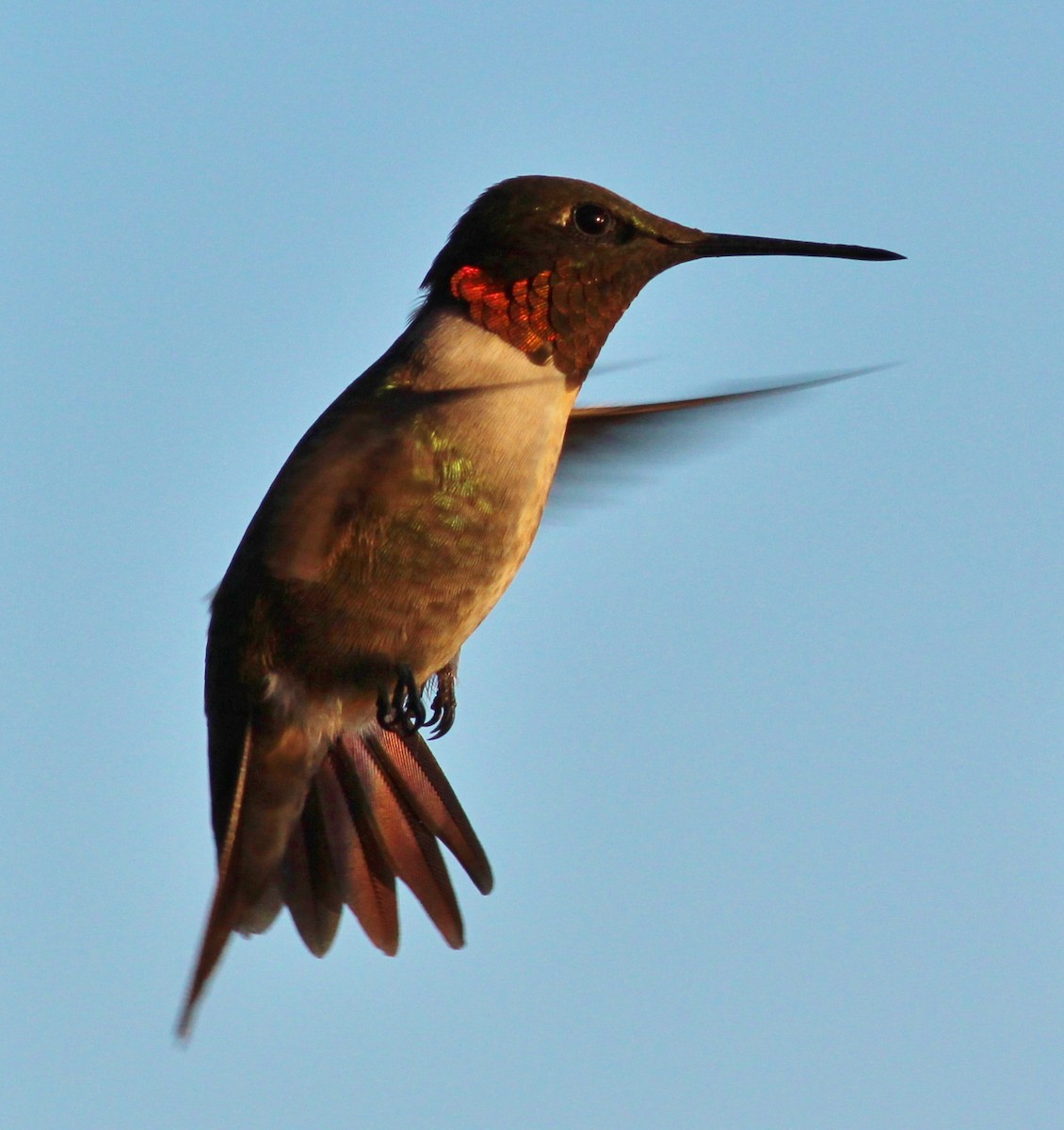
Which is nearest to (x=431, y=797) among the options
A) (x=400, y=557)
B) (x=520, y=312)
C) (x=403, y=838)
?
(x=403, y=838)

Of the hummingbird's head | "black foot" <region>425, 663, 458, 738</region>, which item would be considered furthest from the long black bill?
"black foot" <region>425, 663, 458, 738</region>

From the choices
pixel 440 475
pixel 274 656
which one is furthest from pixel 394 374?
pixel 274 656

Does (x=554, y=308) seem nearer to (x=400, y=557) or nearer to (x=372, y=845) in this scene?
(x=400, y=557)

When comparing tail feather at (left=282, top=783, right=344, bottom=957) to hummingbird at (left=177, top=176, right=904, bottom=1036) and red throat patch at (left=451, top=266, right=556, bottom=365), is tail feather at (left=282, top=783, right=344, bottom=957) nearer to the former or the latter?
hummingbird at (left=177, top=176, right=904, bottom=1036)

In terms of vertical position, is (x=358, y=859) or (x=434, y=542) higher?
(x=434, y=542)

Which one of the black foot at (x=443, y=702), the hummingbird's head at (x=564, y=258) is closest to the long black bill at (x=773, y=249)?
the hummingbird's head at (x=564, y=258)

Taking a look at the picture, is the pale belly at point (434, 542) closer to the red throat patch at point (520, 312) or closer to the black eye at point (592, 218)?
the red throat patch at point (520, 312)

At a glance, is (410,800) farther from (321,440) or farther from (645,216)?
(645,216)

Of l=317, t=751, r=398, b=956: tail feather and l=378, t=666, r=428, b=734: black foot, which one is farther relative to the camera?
l=317, t=751, r=398, b=956: tail feather
